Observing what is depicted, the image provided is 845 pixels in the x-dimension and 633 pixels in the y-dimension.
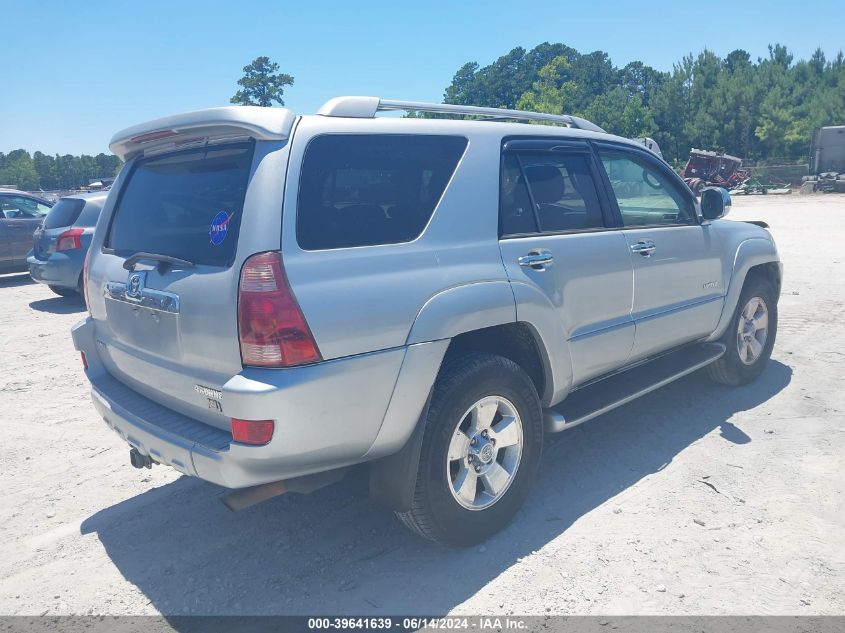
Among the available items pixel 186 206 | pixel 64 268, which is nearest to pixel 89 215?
pixel 64 268

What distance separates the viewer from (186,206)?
2.95 meters

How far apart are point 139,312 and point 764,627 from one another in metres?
2.93

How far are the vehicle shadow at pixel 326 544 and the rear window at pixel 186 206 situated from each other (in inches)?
50.2

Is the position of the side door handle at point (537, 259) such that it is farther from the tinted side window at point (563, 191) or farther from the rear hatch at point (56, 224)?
the rear hatch at point (56, 224)

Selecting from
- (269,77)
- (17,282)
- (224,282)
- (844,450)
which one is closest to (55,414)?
(224,282)

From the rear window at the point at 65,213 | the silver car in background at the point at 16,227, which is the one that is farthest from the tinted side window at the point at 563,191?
the silver car in background at the point at 16,227

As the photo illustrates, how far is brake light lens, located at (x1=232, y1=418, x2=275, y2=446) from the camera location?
96.1 inches

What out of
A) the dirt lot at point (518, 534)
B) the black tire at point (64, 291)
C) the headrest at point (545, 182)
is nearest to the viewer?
the dirt lot at point (518, 534)

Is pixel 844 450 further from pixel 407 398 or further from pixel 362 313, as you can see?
pixel 362 313

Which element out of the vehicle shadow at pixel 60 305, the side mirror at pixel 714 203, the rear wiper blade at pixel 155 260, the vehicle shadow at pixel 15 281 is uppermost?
the side mirror at pixel 714 203

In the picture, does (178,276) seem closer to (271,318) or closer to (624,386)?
(271,318)

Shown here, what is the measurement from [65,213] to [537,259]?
29.1 feet

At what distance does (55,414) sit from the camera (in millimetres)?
5191

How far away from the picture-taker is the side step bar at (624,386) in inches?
140
